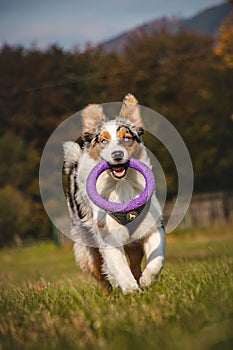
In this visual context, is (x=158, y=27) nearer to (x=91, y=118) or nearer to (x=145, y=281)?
(x=91, y=118)

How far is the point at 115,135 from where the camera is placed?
6539mm

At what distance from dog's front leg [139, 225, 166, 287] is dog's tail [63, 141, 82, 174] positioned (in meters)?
1.46

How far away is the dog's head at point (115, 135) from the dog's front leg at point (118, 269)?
2.31ft

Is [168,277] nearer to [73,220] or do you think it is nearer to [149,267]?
[149,267]

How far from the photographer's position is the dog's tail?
760cm

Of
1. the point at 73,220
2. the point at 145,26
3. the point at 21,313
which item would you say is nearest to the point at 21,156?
the point at 145,26

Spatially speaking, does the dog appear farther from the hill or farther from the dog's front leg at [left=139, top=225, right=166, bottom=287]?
the hill

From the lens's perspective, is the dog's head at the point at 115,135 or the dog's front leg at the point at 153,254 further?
the dog's head at the point at 115,135

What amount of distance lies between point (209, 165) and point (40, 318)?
26.0 metres

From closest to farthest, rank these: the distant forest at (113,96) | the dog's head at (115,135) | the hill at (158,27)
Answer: the dog's head at (115,135)
the distant forest at (113,96)
the hill at (158,27)

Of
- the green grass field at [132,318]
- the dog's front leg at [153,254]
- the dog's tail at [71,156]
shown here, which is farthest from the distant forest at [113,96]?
the green grass field at [132,318]

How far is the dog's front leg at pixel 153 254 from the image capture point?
6172 millimetres

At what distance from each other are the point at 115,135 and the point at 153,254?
117 cm

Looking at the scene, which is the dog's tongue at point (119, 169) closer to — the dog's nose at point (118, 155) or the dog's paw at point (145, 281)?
the dog's nose at point (118, 155)
